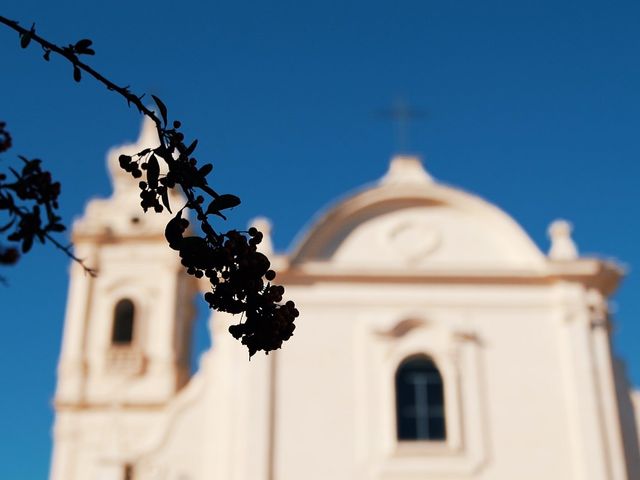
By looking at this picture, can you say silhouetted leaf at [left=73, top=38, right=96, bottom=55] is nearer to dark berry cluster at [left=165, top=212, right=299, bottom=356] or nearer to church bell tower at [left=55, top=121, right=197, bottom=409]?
dark berry cluster at [left=165, top=212, right=299, bottom=356]

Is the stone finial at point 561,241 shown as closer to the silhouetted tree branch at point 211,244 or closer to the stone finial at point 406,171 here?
the stone finial at point 406,171

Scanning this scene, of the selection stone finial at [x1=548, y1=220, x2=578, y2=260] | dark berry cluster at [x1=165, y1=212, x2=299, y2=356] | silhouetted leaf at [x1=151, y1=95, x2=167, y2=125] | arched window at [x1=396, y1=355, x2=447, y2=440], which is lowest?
dark berry cluster at [x1=165, y1=212, x2=299, y2=356]

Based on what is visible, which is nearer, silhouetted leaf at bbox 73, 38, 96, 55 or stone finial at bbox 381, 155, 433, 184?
silhouetted leaf at bbox 73, 38, 96, 55

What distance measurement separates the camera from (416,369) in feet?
48.4

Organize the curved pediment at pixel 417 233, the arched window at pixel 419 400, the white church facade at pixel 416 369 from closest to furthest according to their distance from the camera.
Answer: the white church facade at pixel 416 369 < the arched window at pixel 419 400 < the curved pediment at pixel 417 233

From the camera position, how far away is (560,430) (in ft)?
46.9

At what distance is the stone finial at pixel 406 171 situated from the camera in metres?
16.9

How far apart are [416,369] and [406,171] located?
12.2 ft

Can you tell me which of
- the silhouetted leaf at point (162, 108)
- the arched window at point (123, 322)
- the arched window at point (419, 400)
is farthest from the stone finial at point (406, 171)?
the silhouetted leaf at point (162, 108)

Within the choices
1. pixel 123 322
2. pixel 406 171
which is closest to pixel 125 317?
pixel 123 322

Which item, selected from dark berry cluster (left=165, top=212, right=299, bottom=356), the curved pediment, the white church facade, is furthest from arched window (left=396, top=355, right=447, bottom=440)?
dark berry cluster (left=165, top=212, right=299, bottom=356)

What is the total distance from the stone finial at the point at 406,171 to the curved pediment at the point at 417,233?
1.01 m

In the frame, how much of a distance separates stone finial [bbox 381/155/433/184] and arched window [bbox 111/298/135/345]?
6.17 metres

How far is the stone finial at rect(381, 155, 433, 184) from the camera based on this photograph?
55.4 ft
